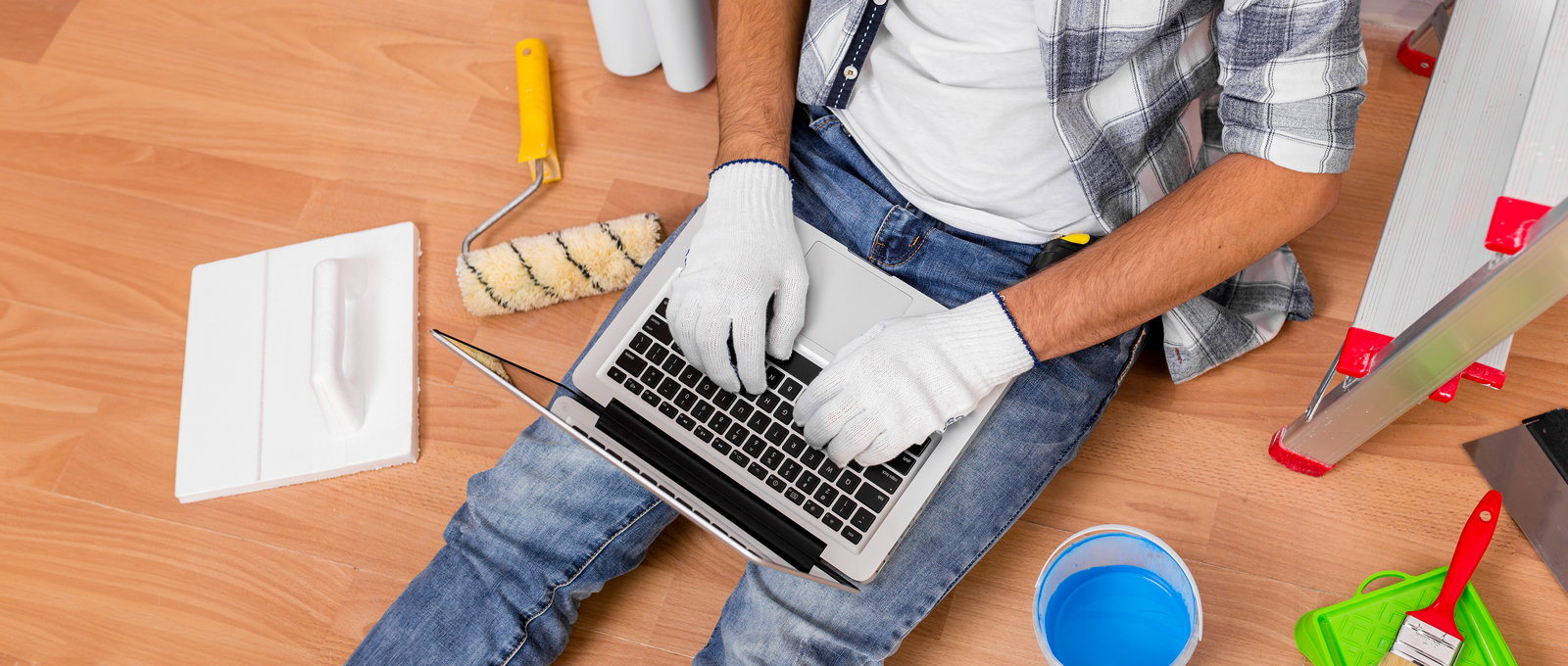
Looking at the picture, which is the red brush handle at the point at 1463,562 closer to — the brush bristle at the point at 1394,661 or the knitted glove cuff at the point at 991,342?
the brush bristle at the point at 1394,661

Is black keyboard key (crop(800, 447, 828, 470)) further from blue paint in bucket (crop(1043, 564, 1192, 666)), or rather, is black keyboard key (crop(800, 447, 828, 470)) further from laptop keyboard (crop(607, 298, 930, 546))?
blue paint in bucket (crop(1043, 564, 1192, 666))

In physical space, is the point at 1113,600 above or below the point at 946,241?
below

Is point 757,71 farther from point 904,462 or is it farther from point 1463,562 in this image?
point 1463,562

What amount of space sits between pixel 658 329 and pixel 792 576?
0.26 meters

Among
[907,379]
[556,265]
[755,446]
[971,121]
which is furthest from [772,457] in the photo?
[556,265]

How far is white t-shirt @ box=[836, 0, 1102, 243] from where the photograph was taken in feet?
2.80

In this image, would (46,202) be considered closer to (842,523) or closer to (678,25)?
(678,25)

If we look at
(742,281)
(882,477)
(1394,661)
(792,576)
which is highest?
(742,281)

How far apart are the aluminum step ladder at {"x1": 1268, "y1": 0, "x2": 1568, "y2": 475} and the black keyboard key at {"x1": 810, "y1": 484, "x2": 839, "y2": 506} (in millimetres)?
434

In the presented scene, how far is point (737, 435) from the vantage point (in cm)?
85

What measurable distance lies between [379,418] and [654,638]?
1.37 feet

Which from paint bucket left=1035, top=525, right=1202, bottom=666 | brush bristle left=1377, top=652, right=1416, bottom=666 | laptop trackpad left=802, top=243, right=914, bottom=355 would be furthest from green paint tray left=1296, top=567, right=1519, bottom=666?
laptop trackpad left=802, top=243, right=914, bottom=355

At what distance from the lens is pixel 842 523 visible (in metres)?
0.81

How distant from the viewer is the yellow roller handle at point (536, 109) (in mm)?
1260
